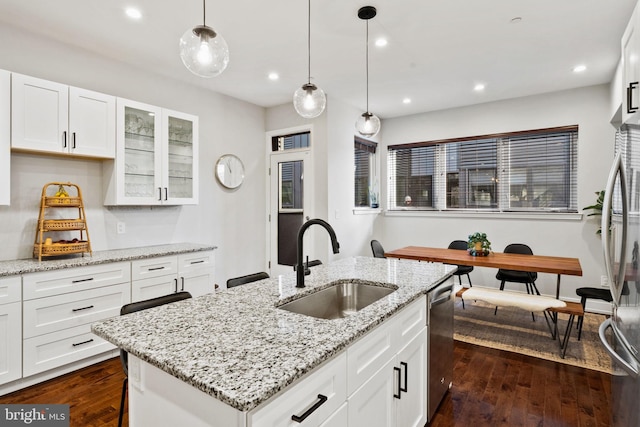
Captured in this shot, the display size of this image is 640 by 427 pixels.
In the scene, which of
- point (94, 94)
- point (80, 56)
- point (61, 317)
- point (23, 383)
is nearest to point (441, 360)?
point (61, 317)

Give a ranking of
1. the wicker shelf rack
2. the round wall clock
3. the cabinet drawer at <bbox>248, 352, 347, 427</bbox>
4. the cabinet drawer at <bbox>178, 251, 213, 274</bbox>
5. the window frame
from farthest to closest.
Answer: the window frame → the round wall clock → the cabinet drawer at <bbox>178, 251, 213, 274</bbox> → the wicker shelf rack → the cabinet drawer at <bbox>248, 352, 347, 427</bbox>

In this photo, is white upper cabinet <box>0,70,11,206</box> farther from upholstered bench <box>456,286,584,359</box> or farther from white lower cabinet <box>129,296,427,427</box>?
upholstered bench <box>456,286,584,359</box>

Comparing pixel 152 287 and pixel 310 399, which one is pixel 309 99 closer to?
pixel 310 399

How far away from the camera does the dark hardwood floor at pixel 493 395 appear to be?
2.14 m

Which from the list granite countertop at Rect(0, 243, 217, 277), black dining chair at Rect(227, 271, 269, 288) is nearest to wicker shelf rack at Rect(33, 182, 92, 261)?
granite countertop at Rect(0, 243, 217, 277)

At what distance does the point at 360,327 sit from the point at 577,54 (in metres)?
3.80

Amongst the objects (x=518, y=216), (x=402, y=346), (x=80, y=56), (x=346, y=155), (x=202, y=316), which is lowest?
(x=402, y=346)

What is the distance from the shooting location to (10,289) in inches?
92.4

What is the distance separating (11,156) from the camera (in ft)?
9.13

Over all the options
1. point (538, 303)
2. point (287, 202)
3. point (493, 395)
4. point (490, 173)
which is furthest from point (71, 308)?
point (490, 173)

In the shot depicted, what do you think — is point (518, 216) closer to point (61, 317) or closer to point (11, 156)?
point (61, 317)

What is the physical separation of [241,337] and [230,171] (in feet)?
12.2

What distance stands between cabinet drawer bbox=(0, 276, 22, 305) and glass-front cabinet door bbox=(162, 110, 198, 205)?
1.42 m

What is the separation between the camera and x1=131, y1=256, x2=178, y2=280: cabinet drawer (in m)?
3.05
